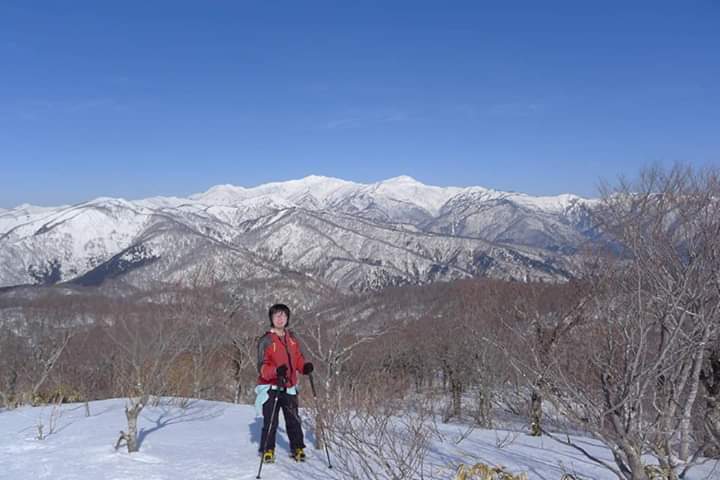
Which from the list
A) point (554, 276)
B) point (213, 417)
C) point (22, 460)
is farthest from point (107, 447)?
point (554, 276)

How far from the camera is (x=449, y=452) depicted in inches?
287

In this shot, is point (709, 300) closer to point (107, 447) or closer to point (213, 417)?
point (107, 447)

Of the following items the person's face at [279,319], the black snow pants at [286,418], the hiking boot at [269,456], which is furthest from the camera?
the person's face at [279,319]

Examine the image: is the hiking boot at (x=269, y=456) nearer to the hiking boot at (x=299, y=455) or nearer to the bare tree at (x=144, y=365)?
the hiking boot at (x=299, y=455)

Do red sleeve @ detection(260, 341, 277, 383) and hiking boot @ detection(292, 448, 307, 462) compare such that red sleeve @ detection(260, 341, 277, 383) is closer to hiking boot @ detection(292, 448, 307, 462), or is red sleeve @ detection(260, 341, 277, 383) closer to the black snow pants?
the black snow pants

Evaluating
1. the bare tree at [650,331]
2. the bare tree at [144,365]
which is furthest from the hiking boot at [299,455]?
the bare tree at [650,331]

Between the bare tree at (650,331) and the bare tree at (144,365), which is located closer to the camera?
the bare tree at (650,331)

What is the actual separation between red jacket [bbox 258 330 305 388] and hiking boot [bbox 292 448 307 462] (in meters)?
0.69

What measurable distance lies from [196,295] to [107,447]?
1280 cm

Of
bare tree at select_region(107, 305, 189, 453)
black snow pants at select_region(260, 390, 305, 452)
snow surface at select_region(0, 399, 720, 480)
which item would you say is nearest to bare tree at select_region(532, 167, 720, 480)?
Answer: snow surface at select_region(0, 399, 720, 480)

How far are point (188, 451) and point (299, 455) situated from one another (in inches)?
54.2

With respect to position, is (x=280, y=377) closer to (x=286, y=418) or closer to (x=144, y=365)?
(x=286, y=418)

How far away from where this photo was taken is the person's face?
249 inches

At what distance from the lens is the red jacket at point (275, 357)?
6.23 metres
